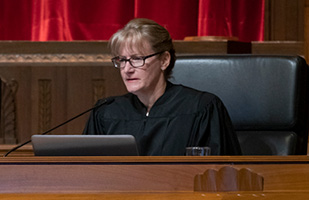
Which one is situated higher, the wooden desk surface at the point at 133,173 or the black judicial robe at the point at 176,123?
the wooden desk surface at the point at 133,173

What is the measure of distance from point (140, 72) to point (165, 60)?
0.13 m

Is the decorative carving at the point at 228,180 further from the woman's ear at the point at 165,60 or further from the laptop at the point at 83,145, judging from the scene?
the woman's ear at the point at 165,60

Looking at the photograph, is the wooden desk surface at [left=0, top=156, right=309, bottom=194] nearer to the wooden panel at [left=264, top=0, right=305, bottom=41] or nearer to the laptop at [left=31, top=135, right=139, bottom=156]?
the laptop at [left=31, top=135, right=139, bottom=156]

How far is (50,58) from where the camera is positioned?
3.02m

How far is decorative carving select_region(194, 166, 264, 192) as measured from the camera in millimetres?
1294

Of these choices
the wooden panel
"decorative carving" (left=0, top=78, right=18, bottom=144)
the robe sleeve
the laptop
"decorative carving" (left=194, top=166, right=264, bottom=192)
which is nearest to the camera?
"decorative carving" (left=194, top=166, right=264, bottom=192)

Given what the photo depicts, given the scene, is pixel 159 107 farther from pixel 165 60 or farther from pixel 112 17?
pixel 112 17

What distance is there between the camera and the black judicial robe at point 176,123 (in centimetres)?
219

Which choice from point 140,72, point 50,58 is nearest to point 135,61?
point 140,72

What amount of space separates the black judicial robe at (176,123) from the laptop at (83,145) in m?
0.65

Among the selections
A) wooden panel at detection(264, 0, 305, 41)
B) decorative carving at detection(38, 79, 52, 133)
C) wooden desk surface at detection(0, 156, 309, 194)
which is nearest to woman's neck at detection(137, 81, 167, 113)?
decorative carving at detection(38, 79, 52, 133)

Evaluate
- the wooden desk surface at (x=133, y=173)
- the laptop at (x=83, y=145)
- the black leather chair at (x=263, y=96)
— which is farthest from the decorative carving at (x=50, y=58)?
the wooden desk surface at (x=133, y=173)

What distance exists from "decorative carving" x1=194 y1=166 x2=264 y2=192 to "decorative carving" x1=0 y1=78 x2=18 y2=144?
185cm

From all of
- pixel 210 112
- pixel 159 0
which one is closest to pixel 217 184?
pixel 210 112
